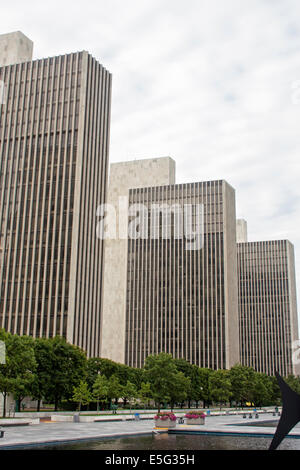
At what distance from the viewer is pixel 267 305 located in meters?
184

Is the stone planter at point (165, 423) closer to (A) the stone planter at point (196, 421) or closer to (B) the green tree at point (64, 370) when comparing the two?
(A) the stone planter at point (196, 421)

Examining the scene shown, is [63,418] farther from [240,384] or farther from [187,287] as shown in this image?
[187,287]

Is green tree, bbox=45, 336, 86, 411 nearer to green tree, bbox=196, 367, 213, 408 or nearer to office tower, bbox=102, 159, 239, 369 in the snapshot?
green tree, bbox=196, 367, 213, 408

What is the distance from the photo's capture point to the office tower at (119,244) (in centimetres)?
15100

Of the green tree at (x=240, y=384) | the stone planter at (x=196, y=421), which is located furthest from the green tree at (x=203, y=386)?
the stone planter at (x=196, y=421)

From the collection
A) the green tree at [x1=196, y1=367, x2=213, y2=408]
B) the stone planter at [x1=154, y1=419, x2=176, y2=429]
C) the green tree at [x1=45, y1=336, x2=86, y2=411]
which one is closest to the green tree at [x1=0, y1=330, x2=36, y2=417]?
the stone planter at [x1=154, y1=419, x2=176, y2=429]

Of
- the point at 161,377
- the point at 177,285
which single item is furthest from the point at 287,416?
the point at 177,285

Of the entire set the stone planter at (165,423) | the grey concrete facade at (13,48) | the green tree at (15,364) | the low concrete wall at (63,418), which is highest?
the grey concrete facade at (13,48)

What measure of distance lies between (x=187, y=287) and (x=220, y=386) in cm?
5270

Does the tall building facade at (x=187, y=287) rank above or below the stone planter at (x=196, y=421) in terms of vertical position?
above

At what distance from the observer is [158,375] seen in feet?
236

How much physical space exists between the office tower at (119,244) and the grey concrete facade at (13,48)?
56.9 m

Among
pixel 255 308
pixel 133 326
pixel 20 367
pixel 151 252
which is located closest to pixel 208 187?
pixel 151 252

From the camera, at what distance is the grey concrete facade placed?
361 ft
